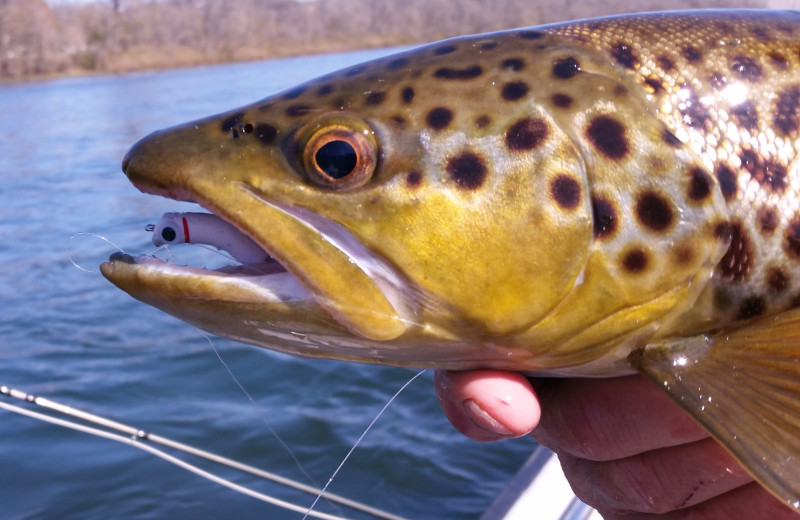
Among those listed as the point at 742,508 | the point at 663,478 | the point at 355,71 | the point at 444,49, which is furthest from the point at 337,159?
the point at 742,508

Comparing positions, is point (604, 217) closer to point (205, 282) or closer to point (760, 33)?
point (760, 33)

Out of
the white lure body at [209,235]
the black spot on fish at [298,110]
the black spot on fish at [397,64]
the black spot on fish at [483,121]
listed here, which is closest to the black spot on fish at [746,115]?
the black spot on fish at [483,121]

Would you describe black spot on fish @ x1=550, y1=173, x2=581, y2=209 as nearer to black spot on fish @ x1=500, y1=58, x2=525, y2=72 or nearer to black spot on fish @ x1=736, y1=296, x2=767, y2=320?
black spot on fish @ x1=500, y1=58, x2=525, y2=72

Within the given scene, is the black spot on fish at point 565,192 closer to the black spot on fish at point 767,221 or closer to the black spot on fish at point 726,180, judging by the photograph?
the black spot on fish at point 726,180

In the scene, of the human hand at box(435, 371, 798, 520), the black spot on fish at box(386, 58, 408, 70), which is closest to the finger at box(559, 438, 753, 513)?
the human hand at box(435, 371, 798, 520)

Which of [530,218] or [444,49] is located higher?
[444,49]
